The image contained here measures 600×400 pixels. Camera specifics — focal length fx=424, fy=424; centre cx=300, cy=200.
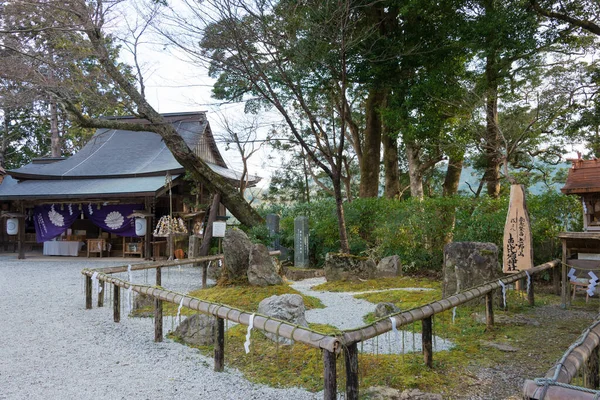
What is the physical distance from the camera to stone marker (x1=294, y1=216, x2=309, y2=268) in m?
11.6

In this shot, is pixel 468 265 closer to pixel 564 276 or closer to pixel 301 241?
pixel 564 276

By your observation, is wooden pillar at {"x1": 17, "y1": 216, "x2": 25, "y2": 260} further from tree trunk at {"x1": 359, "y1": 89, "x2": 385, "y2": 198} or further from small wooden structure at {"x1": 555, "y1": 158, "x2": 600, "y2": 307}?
small wooden structure at {"x1": 555, "y1": 158, "x2": 600, "y2": 307}

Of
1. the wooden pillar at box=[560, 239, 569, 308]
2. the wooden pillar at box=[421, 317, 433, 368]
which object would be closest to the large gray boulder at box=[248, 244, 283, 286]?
the wooden pillar at box=[421, 317, 433, 368]

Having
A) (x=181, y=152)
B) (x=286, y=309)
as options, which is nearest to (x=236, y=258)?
(x=286, y=309)

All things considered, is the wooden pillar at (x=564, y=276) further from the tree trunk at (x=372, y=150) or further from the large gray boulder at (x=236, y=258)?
the tree trunk at (x=372, y=150)

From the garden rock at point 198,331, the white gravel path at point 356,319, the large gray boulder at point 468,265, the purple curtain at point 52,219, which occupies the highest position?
the purple curtain at point 52,219

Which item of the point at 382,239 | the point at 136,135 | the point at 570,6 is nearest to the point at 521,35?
the point at 570,6

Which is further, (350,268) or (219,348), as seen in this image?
(350,268)

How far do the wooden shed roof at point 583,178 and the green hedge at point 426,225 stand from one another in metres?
1.71

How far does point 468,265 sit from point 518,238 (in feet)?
3.30

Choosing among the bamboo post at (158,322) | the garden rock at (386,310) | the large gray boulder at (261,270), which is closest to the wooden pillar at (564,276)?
the garden rock at (386,310)

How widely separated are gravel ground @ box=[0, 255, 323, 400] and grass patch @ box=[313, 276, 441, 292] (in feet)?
13.3

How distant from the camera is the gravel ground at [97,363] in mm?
3426

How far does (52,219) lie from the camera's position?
15172 millimetres
